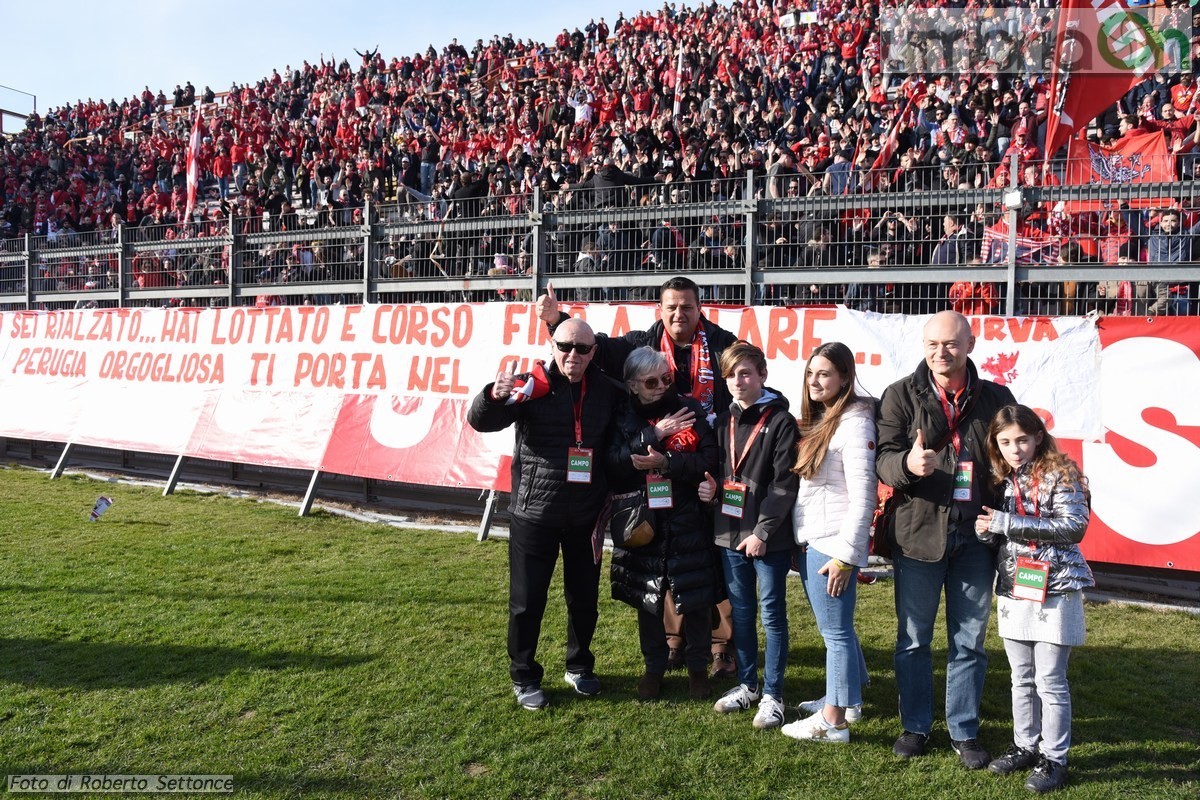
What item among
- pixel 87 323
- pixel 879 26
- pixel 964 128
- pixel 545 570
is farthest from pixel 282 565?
pixel 879 26

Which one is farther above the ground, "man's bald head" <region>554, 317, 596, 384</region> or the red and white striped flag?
the red and white striped flag

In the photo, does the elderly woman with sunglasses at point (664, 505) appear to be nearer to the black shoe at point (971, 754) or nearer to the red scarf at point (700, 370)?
the red scarf at point (700, 370)

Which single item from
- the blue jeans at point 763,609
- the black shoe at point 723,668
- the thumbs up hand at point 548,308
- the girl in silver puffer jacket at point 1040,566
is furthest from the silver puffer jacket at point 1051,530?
the thumbs up hand at point 548,308

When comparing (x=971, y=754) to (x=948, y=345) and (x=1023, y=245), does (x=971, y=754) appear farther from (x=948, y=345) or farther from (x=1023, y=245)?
(x=1023, y=245)

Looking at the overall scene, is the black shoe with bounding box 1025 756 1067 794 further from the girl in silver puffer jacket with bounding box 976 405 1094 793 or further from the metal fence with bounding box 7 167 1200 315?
the metal fence with bounding box 7 167 1200 315

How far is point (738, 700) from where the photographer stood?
173 inches

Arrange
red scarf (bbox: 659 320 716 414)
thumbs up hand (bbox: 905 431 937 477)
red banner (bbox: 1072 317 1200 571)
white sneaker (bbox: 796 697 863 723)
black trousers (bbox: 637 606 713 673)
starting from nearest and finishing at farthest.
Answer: thumbs up hand (bbox: 905 431 937 477), white sneaker (bbox: 796 697 863 723), black trousers (bbox: 637 606 713 673), red scarf (bbox: 659 320 716 414), red banner (bbox: 1072 317 1200 571)

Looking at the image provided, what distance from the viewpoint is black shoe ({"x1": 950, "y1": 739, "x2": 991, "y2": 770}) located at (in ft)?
12.5

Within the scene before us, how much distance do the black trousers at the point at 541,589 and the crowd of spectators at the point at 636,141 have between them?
4859mm

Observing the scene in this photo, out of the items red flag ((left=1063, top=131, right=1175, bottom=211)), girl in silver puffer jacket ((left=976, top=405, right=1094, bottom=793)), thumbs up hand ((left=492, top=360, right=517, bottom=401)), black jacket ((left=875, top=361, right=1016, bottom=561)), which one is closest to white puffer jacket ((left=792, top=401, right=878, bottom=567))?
black jacket ((left=875, top=361, right=1016, bottom=561))

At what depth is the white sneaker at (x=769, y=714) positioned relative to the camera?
13.8 ft

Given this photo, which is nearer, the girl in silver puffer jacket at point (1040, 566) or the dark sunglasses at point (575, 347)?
the girl in silver puffer jacket at point (1040, 566)

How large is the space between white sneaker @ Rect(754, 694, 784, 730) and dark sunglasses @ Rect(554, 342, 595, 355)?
1.92 m

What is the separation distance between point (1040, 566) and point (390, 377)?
22.8 ft
